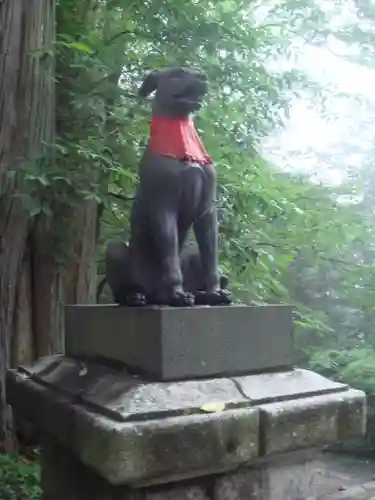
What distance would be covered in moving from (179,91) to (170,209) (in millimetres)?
372

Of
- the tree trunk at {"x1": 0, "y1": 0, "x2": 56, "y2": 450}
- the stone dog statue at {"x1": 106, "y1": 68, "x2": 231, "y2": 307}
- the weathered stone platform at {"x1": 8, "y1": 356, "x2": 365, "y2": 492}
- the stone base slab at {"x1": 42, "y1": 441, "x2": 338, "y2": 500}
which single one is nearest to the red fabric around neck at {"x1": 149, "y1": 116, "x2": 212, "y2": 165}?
the stone dog statue at {"x1": 106, "y1": 68, "x2": 231, "y2": 307}

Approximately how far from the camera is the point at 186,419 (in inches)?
58.1

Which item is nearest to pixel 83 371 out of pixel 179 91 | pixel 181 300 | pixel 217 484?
pixel 181 300

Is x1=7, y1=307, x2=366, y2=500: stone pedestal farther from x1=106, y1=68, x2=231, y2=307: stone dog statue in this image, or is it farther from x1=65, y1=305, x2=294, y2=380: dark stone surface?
x1=106, y1=68, x2=231, y2=307: stone dog statue

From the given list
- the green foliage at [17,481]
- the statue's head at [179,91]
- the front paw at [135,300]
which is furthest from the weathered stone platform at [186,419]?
the green foliage at [17,481]

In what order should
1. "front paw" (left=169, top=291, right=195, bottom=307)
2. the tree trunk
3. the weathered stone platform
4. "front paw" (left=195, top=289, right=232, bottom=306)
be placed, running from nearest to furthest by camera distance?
the weathered stone platform, "front paw" (left=169, top=291, right=195, bottom=307), "front paw" (left=195, top=289, right=232, bottom=306), the tree trunk

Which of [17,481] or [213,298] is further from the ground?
[213,298]

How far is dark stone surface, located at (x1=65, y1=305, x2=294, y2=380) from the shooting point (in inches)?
63.8

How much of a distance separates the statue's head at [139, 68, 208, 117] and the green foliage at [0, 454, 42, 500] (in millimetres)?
2201

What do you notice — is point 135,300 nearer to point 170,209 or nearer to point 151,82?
point 170,209

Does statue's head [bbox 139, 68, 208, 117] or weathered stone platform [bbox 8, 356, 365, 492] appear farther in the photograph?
statue's head [bbox 139, 68, 208, 117]

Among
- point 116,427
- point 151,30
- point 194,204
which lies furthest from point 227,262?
point 116,427

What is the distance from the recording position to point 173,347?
1.61 meters

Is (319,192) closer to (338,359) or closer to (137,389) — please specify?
(338,359)
